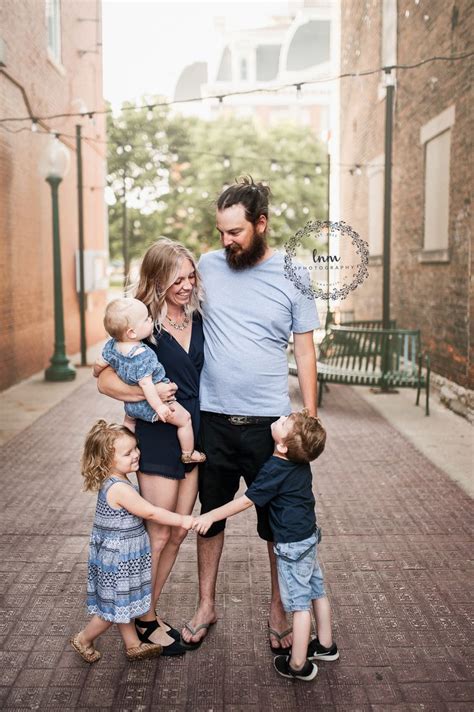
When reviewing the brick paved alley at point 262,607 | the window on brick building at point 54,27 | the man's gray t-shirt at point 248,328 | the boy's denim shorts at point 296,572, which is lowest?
the brick paved alley at point 262,607

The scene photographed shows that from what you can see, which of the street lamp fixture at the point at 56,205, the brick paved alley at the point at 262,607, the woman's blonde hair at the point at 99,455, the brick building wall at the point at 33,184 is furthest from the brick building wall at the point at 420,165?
the woman's blonde hair at the point at 99,455

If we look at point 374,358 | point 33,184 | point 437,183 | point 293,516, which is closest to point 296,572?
point 293,516

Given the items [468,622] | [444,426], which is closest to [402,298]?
[444,426]

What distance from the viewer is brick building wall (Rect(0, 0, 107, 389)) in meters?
11.4

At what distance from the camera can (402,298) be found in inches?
519

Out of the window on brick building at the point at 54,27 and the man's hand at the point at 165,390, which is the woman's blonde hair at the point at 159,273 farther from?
the window on brick building at the point at 54,27

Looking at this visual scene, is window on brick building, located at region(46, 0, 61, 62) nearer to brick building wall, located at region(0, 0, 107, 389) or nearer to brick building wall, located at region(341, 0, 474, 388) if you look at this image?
brick building wall, located at region(0, 0, 107, 389)

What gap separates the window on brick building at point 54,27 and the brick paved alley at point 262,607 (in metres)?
9.95

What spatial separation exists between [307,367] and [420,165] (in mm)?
9288

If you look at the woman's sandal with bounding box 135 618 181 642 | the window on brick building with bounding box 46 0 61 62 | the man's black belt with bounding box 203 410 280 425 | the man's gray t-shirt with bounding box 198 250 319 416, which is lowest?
the woman's sandal with bounding box 135 618 181 642

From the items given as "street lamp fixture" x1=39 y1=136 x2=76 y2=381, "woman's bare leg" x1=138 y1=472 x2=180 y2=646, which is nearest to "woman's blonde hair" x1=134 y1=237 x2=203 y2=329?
"woman's bare leg" x1=138 y1=472 x2=180 y2=646

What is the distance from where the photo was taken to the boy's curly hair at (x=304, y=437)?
128 inches

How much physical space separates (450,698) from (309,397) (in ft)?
4.47

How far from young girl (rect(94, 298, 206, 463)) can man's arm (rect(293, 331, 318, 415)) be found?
59 centimetres
